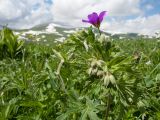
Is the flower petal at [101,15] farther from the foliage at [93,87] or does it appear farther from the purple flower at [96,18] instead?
the foliage at [93,87]

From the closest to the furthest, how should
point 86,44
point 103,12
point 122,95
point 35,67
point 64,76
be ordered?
point 122,95
point 86,44
point 103,12
point 64,76
point 35,67

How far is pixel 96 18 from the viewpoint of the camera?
2.70 meters

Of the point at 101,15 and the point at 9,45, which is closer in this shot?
the point at 101,15

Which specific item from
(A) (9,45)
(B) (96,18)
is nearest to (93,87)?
(B) (96,18)

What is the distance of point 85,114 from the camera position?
236 cm

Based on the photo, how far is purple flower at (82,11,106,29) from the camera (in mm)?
2667

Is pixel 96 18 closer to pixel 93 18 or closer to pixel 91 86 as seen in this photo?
pixel 93 18

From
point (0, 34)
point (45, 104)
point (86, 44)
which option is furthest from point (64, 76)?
point (0, 34)

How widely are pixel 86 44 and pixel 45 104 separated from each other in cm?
73

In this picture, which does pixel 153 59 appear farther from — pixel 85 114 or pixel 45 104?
pixel 85 114

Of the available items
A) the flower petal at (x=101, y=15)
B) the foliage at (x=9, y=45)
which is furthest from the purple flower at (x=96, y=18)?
the foliage at (x=9, y=45)

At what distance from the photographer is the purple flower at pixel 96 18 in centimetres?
267

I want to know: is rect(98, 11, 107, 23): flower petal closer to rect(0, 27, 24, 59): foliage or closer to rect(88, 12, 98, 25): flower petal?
rect(88, 12, 98, 25): flower petal

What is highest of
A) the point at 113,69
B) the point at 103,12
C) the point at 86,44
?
the point at 103,12
